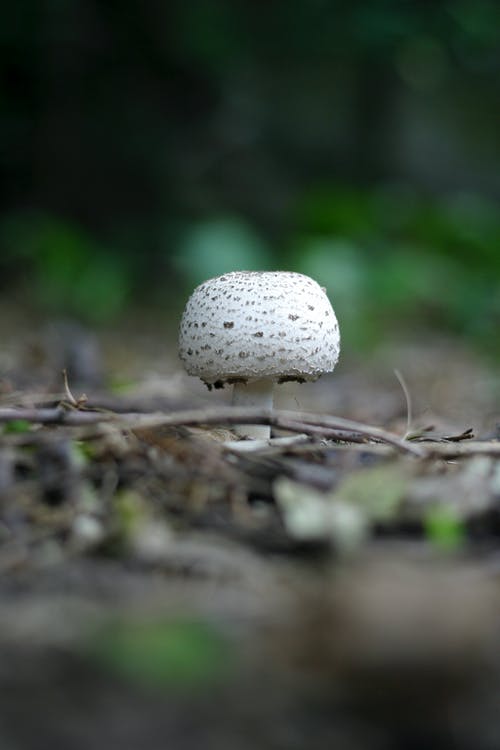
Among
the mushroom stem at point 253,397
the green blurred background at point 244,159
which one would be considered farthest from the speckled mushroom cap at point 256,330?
→ the green blurred background at point 244,159

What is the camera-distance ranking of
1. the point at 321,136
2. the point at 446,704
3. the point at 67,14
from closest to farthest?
the point at 446,704 → the point at 67,14 → the point at 321,136

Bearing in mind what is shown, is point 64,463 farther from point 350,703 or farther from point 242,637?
point 350,703

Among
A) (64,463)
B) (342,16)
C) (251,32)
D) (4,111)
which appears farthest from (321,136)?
(64,463)

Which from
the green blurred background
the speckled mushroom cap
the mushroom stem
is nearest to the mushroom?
the speckled mushroom cap

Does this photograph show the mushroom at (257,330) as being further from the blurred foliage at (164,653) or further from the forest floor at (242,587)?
the blurred foliage at (164,653)

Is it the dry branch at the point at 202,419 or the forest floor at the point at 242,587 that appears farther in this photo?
the dry branch at the point at 202,419

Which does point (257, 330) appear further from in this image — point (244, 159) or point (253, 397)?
point (244, 159)

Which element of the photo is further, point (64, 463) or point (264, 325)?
point (264, 325)
